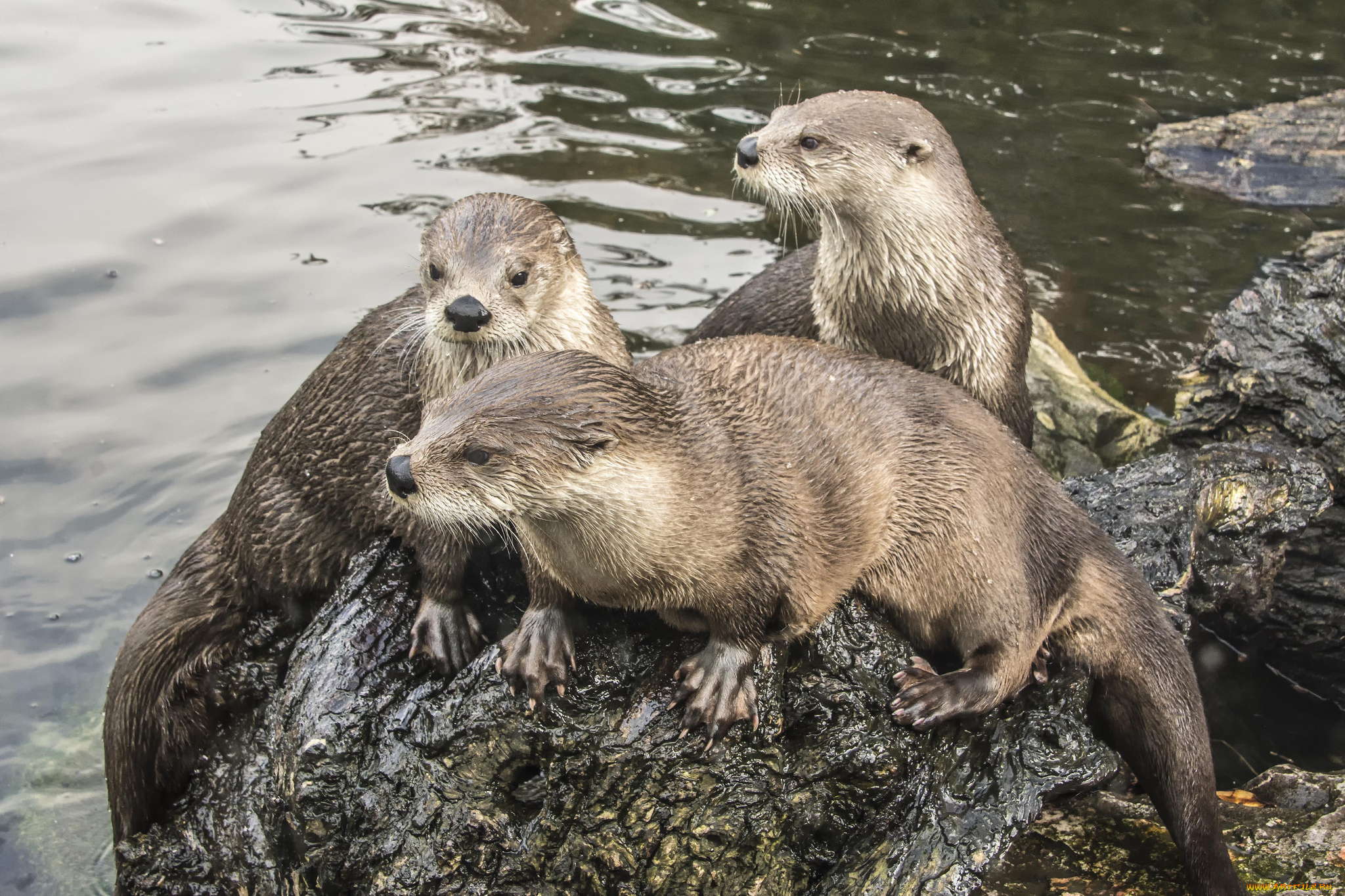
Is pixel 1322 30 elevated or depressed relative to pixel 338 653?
elevated

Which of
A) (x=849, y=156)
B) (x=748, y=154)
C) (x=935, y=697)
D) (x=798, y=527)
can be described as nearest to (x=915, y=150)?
(x=849, y=156)

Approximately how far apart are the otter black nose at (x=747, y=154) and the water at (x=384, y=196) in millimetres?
1805

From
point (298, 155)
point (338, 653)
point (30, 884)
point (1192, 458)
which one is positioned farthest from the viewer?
point (298, 155)

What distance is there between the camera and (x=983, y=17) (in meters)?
8.08

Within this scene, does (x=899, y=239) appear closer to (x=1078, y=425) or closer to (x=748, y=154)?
(x=748, y=154)

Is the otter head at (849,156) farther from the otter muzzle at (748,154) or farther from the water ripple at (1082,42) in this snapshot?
the water ripple at (1082,42)

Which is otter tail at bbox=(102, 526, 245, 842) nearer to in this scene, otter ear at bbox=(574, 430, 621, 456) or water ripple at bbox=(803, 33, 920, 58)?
otter ear at bbox=(574, 430, 621, 456)

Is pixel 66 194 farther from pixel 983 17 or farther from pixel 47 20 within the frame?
pixel 983 17

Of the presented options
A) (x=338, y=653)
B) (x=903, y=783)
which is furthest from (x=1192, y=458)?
(x=338, y=653)

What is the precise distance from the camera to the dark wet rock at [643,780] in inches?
98.0

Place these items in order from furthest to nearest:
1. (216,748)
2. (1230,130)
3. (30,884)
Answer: (1230,130) → (30,884) → (216,748)

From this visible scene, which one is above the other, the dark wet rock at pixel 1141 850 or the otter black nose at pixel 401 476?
the otter black nose at pixel 401 476

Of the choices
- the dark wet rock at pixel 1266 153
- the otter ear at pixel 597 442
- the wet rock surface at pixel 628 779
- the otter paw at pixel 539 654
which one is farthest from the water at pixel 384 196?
the otter ear at pixel 597 442

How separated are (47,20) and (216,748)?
18.4ft
